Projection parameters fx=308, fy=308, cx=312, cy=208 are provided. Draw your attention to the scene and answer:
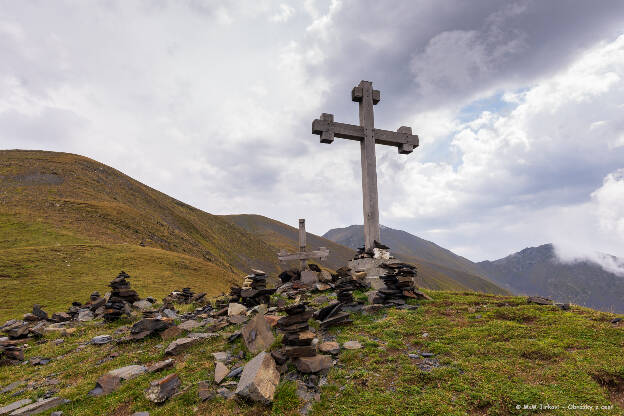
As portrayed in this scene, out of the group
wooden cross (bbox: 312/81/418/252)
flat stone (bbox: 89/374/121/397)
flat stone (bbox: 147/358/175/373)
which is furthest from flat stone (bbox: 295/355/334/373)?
wooden cross (bbox: 312/81/418/252)

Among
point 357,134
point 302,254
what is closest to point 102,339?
point 302,254

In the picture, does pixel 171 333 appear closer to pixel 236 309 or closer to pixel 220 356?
pixel 236 309

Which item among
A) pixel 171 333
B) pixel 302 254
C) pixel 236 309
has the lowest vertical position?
pixel 171 333

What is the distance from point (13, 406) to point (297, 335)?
6327mm

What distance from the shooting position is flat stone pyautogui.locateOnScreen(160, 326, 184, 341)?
1033 centimetres

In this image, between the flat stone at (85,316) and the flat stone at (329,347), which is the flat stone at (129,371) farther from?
the flat stone at (85,316)

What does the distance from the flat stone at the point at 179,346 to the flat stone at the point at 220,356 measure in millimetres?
1321

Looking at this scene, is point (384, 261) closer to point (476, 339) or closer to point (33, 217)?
point (476, 339)

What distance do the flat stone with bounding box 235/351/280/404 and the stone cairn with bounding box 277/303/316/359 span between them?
54 centimetres

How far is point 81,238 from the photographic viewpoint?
38375mm

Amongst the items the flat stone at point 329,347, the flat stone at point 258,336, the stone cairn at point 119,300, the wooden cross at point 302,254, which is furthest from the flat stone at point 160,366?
the wooden cross at point 302,254

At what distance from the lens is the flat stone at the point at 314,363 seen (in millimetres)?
6344

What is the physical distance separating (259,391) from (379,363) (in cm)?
253

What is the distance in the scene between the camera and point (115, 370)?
7758 mm
